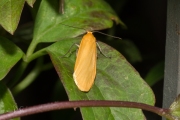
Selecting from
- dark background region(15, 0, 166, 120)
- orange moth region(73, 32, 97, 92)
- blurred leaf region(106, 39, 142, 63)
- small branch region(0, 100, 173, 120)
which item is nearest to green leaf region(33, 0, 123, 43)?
orange moth region(73, 32, 97, 92)

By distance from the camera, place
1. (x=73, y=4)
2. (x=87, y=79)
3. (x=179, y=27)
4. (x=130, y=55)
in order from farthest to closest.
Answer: (x=130, y=55)
(x=73, y=4)
(x=87, y=79)
(x=179, y=27)

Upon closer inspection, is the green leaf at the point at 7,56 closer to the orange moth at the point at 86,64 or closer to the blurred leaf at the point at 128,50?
the orange moth at the point at 86,64

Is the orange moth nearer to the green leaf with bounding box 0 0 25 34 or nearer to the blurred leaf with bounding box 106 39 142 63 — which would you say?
the green leaf with bounding box 0 0 25 34

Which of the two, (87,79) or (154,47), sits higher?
(87,79)

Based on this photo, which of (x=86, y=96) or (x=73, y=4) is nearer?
(x=86, y=96)

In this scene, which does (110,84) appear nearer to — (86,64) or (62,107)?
(86,64)

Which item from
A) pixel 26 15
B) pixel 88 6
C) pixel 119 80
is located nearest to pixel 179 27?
pixel 119 80

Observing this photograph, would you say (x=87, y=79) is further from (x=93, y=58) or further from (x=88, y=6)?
(x=88, y=6)

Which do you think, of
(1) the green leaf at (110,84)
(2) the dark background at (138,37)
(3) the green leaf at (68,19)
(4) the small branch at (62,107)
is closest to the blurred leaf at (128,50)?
(2) the dark background at (138,37)
